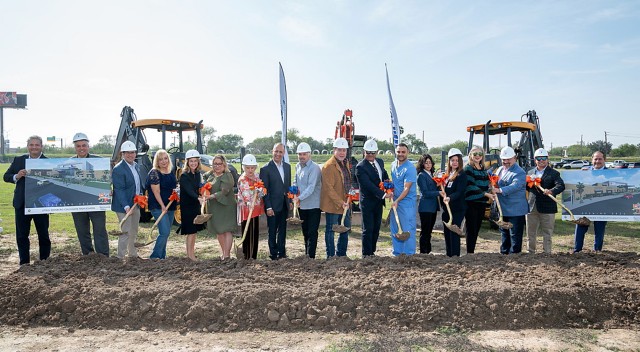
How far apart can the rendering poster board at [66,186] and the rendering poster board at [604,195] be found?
6.20 metres

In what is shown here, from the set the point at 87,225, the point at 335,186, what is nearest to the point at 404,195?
the point at 335,186

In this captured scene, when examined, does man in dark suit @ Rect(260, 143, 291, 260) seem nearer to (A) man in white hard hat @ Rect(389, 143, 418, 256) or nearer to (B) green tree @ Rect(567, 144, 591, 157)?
(A) man in white hard hat @ Rect(389, 143, 418, 256)

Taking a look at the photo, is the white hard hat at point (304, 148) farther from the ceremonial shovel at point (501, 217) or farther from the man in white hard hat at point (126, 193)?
the ceremonial shovel at point (501, 217)

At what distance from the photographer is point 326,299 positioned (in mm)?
4055

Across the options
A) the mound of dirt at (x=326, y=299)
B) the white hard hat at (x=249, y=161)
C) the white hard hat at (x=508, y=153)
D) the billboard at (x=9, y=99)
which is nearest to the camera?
the mound of dirt at (x=326, y=299)

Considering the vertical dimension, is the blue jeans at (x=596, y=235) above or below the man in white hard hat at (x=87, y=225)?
below

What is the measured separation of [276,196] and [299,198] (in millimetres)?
302

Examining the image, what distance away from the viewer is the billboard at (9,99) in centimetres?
7600

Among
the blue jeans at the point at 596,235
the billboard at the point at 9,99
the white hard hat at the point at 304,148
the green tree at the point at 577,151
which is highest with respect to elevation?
the billboard at the point at 9,99

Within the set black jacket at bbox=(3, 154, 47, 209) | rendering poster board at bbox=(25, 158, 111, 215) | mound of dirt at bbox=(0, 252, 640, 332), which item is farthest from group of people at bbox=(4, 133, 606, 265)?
mound of dirt at bbox=(0, 252, 640, 332)

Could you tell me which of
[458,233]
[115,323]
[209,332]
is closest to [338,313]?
[209,332]

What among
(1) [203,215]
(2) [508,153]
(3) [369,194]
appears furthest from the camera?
(2) [508,153]

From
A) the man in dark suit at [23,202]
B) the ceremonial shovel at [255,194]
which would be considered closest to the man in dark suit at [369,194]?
the ceremonial shovel at [255,194]

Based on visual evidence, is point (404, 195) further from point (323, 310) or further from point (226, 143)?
point (226, 143)
